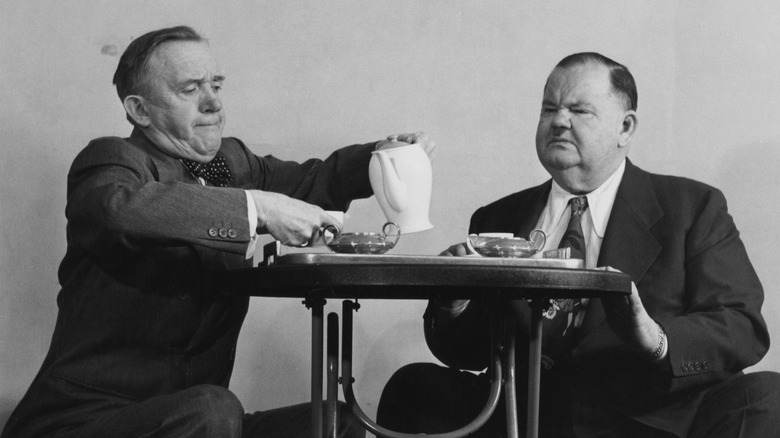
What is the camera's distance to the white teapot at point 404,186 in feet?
6.48

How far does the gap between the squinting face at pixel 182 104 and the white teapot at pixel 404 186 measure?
53cm

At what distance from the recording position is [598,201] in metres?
2.56

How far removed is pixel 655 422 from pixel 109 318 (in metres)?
1.13

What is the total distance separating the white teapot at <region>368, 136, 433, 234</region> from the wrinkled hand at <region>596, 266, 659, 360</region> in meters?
0.37

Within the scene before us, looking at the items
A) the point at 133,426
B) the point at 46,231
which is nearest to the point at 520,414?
the point at 133,426

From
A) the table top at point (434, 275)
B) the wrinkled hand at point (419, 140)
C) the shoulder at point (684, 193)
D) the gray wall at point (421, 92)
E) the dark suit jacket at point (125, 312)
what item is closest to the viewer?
the table top at point (434, 275)

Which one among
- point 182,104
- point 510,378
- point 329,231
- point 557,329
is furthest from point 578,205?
point 182,104

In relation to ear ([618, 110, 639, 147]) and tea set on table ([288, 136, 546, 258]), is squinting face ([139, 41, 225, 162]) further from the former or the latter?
ear ([618, 110, 639, 147])

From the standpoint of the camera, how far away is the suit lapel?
2371 mm

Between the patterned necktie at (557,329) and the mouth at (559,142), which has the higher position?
the mouth at (559,142)

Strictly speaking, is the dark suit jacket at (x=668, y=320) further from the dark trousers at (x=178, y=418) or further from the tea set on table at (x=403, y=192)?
the dark trousers at (x=178, y=418)

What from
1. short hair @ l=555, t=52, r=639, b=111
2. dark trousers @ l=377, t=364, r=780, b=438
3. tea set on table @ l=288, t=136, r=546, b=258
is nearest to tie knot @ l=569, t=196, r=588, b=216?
short hair @ l=555, t=52, r=639, b=111

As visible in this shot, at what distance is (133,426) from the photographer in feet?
6.32

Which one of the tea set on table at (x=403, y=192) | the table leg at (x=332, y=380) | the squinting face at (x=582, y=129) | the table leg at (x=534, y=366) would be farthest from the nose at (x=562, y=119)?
the table leg at (x=332, y=380)
